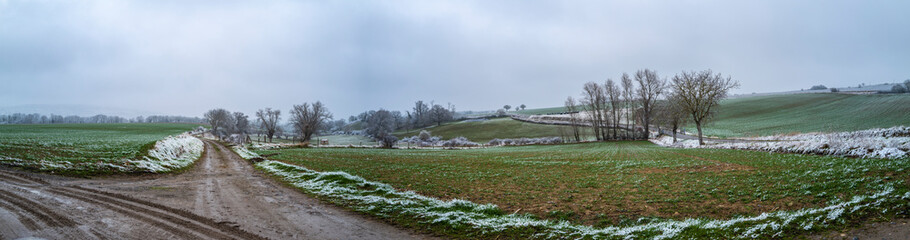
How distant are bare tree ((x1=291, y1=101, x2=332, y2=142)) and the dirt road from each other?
68.1 meters

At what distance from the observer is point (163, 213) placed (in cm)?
1031

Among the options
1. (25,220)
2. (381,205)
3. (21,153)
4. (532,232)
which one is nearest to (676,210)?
(532,232)

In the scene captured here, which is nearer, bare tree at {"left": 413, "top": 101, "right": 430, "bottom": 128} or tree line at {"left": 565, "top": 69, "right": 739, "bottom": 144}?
tree line at {"left": 565, "top": 69, "right": 739, "bottom": 144}

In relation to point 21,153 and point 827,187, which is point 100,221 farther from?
point 827,187

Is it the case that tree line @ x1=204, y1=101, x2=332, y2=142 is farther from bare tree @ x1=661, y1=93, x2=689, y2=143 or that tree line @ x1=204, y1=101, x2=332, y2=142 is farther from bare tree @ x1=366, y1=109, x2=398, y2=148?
bare tree @ x1=661, y1=93, x2=689, y2=143

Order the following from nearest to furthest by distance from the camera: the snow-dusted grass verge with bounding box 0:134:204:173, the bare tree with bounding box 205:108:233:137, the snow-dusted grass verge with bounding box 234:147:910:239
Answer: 1. the snow-dusted grass verge with bounding box 234:147:910:239
2. the snow-dusted grass verge with bounding box 0:134:204:173
3. the bare tree with bounding box 205:108:233:137

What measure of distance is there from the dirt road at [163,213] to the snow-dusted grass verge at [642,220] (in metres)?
1.20

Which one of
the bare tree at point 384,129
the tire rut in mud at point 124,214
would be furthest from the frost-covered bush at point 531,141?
the tire rut in mud at point 124,214

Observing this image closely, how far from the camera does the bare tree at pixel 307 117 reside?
82250 millimetres

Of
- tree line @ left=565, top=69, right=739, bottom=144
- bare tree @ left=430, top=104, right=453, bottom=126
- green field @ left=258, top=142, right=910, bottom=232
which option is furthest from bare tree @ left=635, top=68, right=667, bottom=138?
bare tree @ left=430, top=104, right=453, bottom=126

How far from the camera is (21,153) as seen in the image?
19547 mm

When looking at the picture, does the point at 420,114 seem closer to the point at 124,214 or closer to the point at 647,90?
the point at 647,90

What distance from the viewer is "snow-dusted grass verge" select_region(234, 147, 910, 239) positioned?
25.3 ft

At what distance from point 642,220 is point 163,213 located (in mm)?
13886
